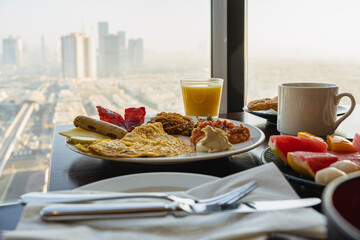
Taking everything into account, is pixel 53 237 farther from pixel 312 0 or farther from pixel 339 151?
pixel 312 0

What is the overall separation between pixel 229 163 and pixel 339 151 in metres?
0.25

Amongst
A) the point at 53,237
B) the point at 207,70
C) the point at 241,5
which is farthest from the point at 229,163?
the point at 207,70

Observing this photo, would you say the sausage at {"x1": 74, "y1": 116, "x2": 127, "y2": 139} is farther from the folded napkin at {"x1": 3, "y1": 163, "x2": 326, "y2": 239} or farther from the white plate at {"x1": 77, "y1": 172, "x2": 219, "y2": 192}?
the folded napkin at {"x1": 3, "y1": 163, "x2": 326, "y2": 239}

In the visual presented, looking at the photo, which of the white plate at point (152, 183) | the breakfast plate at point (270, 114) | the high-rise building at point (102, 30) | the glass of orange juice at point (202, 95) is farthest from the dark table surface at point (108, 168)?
the high-rise building at point (102, 30)

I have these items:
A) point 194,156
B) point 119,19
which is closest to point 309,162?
point 194,156

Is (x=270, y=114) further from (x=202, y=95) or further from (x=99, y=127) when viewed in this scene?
(x=99, y=127)

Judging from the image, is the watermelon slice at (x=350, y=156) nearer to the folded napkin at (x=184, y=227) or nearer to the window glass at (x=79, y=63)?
the folded napkin at (x=184, y=227)

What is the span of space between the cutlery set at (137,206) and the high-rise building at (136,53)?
2.32 m

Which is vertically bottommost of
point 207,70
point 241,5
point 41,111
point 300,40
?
point 41,111

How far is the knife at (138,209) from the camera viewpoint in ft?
1.42

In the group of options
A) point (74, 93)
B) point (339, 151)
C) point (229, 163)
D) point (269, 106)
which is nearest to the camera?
point (339, 151)

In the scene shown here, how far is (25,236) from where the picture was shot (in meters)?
0.37

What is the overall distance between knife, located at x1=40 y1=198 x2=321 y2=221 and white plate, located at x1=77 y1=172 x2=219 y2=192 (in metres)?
0.13

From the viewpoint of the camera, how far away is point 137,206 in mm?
446
